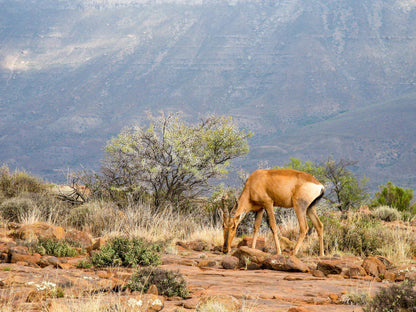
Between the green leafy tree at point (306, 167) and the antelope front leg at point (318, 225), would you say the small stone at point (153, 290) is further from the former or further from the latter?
the green leafy tree at point (306, 167)

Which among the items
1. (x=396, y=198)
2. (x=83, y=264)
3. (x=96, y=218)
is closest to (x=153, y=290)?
(x=83, y=264)

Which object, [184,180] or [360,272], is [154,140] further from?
[360,272]

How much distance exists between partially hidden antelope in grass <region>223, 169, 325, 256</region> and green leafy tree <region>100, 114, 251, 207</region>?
6415 mm

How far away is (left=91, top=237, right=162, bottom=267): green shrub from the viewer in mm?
9326

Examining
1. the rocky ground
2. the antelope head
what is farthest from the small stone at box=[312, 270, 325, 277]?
the antelope head

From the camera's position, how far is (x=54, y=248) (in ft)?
35.2

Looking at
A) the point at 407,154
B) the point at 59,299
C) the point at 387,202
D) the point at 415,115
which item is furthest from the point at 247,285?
the point at 415,115

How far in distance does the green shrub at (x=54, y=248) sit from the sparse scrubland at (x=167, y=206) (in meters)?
0.02

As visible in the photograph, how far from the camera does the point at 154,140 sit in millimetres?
19125

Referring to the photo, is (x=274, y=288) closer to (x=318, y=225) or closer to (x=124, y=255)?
(x=124, y=255)

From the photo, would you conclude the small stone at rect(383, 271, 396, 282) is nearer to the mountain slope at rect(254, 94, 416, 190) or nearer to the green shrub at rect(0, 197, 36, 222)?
the green shrub at rect(0, 197, 36, 222)

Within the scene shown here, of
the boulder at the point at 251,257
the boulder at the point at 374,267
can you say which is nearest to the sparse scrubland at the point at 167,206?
the boulder at the point at 251,257

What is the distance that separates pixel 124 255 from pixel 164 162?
9.55 m

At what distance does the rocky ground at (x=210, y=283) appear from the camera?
5859mm
